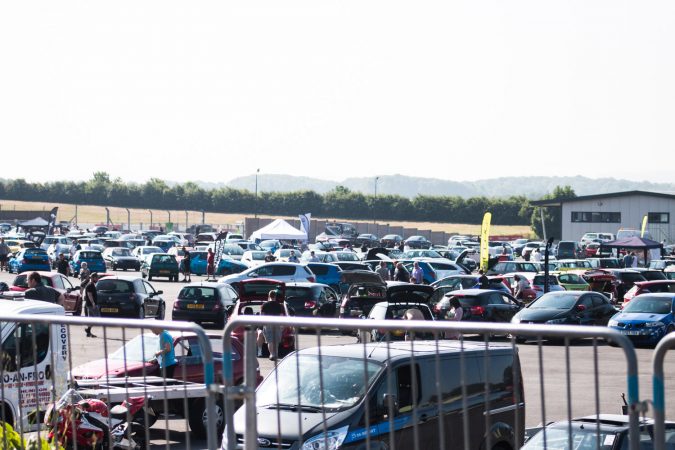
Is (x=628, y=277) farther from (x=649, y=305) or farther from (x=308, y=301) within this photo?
(x=308, y=301)

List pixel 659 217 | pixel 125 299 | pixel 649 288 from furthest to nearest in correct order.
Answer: pixel 659 217 < pixel 649 288 < pixel 125 299

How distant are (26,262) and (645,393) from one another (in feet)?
143

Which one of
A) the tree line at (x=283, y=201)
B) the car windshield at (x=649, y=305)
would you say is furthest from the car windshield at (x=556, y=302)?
the tree line at (x=283, y=201)

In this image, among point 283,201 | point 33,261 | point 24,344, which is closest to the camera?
point 24,344

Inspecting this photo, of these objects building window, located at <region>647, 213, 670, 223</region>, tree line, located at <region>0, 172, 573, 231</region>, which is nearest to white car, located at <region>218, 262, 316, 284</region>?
building window, located at <region>647, 213, 670, 223</region>

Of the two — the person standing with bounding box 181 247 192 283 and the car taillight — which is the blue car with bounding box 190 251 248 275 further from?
the car taillight

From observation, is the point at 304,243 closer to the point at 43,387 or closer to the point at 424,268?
the point at 424,268

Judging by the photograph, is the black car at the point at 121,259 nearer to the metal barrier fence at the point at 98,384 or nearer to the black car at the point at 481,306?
the black car at the point at 481,306

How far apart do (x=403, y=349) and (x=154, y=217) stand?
126081mm

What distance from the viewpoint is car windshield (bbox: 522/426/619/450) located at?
24.3 ft

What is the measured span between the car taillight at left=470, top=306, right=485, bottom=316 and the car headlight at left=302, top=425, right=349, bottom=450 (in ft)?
63.6

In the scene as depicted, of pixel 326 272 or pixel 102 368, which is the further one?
pixel 326 272

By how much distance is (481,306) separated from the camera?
88.8 feet

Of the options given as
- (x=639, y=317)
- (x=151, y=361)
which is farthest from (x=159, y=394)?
(x=639, y=317)
